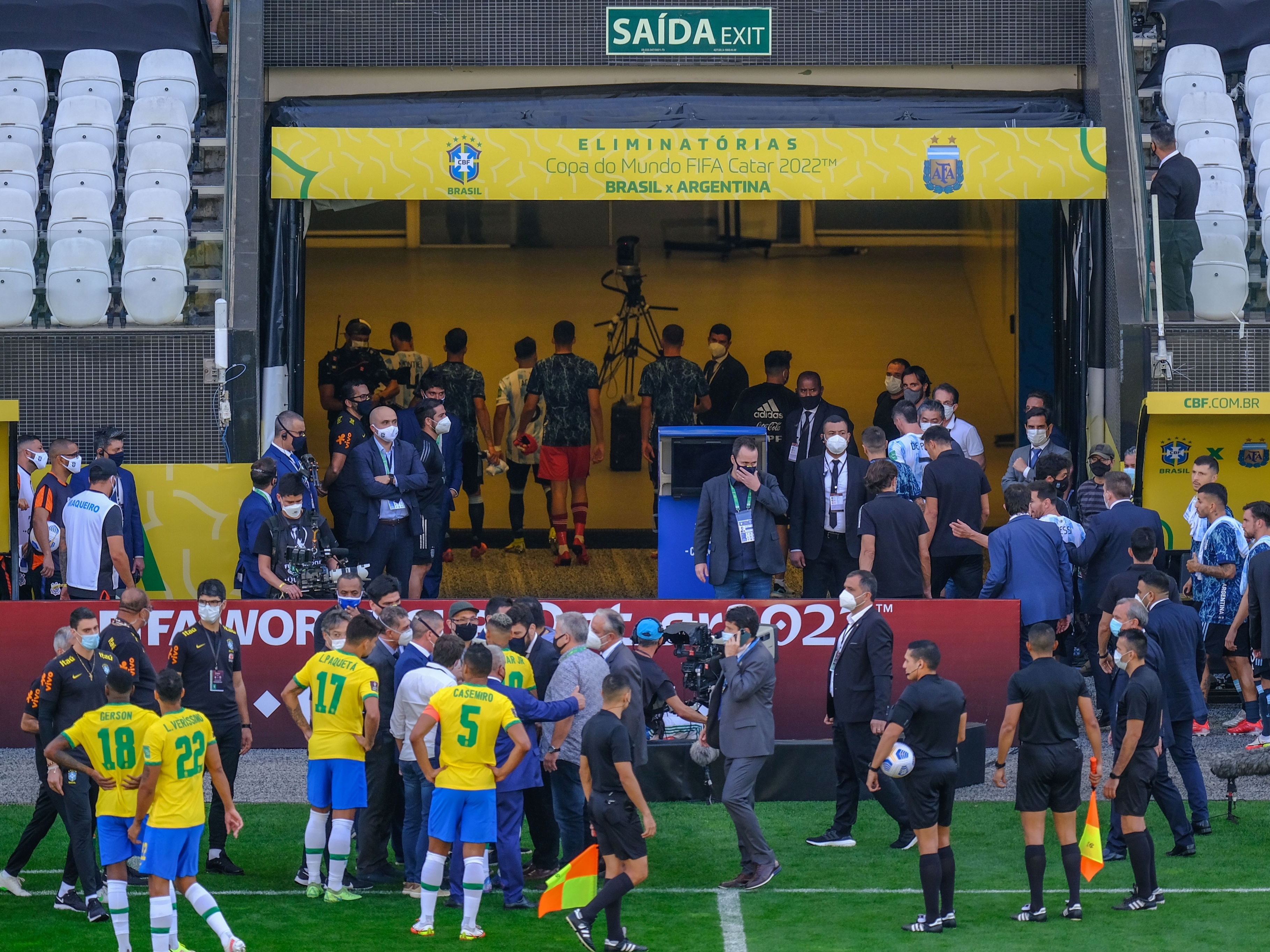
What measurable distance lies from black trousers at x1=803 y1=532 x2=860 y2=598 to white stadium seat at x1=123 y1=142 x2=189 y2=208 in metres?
6.91

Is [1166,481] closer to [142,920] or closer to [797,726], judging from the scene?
[797,726]

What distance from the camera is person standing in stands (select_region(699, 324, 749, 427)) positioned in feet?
57.2

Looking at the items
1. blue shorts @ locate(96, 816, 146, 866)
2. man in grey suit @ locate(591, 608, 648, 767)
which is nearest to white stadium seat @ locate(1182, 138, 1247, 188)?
man in grey suit @ locate(591, 608, 648, 767)

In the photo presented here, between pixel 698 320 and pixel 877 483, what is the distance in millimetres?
7971

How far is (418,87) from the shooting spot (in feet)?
55.8

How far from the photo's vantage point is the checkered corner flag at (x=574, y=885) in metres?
8.50

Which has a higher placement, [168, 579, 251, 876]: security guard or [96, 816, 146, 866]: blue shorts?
[168, 579, 251, 876]: security guard

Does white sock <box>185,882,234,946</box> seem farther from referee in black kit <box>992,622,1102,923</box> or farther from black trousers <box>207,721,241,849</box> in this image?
referee in black kit <box>992,622,1102,923</box>

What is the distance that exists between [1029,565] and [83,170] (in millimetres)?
9607

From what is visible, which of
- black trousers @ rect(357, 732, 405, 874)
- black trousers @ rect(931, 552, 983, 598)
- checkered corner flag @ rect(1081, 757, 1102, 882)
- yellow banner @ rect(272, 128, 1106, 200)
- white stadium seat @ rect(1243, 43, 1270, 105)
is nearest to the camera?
checkered corner flag @ rect(1081, 757, 1102, 882)

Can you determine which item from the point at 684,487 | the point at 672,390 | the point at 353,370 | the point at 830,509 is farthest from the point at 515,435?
the point at 830,509

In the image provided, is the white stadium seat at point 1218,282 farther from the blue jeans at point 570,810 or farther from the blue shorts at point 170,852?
Answer: the blue shorts at point 170,852

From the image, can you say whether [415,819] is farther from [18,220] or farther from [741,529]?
[18,220]

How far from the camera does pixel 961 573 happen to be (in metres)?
13.2
